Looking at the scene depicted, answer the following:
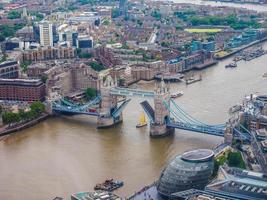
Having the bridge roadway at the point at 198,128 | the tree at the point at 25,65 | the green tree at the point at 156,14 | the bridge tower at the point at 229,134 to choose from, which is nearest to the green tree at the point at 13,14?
the green tree at the point at 156,14

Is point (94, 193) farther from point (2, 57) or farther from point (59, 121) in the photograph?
point (2, 57)

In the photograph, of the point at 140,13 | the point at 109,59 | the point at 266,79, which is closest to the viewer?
the point at 266,79

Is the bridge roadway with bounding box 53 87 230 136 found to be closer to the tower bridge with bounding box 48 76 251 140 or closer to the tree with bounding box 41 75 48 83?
the tower bridge with bounding box 48 76 251 140

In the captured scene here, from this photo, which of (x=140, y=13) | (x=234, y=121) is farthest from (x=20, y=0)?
(x=234, y=121)

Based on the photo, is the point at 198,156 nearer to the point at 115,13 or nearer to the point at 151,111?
the point at 151,111

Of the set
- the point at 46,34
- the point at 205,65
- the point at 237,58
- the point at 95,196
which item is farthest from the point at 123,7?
the point at 95,196

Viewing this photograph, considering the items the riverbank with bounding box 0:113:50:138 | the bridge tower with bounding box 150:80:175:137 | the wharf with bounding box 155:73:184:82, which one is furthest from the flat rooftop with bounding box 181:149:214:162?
the wharf with bounding box 155:73:184:82

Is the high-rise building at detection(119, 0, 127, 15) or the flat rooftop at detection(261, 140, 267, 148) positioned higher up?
the high-rise building at detection(119, 0, 127, 15)
